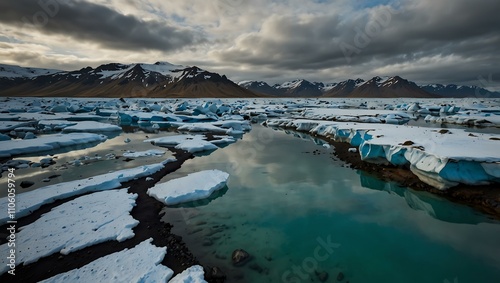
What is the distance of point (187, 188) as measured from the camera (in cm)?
998

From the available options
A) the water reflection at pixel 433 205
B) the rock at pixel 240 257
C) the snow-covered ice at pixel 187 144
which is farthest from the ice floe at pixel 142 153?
the water reflection at pixel 433 205

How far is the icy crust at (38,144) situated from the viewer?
51.1 feet

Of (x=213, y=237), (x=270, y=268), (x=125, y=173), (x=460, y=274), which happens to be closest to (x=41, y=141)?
(x=125, y=173)

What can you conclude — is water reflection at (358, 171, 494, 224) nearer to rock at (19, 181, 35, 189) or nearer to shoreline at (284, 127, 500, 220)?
shoreline at (284, 127, 500, 220)

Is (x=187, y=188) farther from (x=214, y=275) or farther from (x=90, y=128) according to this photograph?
Result: (x=90, y=128)

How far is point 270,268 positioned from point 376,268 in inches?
103

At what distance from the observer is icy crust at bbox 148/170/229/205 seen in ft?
30.7

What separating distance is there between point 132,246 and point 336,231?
19.1 ft

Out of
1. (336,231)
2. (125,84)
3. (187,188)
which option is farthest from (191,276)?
(125,84)

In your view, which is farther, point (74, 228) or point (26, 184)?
point (26, 184)

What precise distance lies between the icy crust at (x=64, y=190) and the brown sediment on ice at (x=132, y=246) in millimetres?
263

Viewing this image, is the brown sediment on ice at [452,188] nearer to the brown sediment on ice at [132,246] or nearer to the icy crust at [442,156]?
the icy crust at [442,156]

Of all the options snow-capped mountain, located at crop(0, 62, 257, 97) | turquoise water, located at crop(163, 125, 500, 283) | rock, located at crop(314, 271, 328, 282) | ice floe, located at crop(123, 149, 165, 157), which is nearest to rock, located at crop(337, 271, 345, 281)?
turquoise water, located at crop(163, 125, 500, 283)

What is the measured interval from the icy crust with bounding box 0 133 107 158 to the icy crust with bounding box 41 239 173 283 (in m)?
14.7
